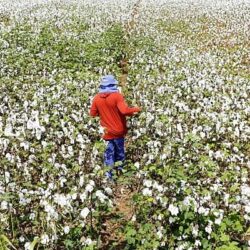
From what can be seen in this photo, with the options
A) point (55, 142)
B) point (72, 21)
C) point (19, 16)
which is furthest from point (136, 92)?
point (19, 16)

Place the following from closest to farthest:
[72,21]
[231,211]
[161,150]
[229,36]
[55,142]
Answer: [231,211] → [161,150] → [55,142] → [229,36] → [72,21]

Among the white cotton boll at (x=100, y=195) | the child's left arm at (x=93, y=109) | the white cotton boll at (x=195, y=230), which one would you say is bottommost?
the white cotton boll at (x=195, y=230)

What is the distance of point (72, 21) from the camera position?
31.9m

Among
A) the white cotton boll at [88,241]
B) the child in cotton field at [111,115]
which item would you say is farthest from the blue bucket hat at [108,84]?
the white cotton boll at [88,241]

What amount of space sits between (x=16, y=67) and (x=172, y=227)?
1216 centimetres

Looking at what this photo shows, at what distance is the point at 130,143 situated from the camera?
1188 centimetres

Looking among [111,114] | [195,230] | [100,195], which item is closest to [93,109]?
[111,114]

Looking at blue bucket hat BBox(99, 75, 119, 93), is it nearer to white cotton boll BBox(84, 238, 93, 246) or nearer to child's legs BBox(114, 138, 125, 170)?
child's legs BBox(114, 138, 125, 170)

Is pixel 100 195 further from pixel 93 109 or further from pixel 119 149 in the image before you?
pixel 93 109

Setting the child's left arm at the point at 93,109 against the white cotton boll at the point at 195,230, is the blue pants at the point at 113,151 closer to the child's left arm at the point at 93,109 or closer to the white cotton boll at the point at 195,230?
the child's left arm at the point at 93,109

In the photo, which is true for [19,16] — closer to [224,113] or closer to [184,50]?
[184,50]

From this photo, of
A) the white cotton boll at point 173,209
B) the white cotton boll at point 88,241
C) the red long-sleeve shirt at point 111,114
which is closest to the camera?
the white cotton boll at point 88,241

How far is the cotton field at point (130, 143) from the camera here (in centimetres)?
721

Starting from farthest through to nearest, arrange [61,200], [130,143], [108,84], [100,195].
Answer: [130,143], [108,84], [100,195], [61,200]
